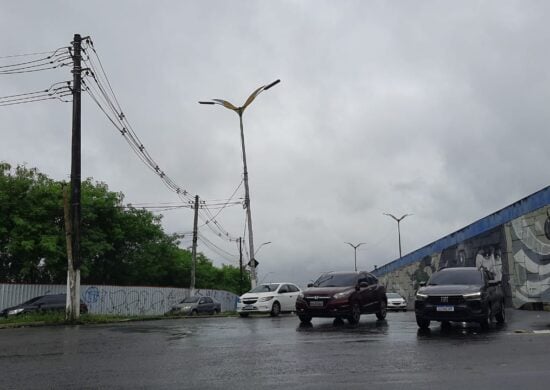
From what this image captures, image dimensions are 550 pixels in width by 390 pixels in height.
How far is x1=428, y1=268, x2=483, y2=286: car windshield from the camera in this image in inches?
588

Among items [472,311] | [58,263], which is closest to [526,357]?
[472,311]

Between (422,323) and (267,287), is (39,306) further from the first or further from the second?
(422,323)

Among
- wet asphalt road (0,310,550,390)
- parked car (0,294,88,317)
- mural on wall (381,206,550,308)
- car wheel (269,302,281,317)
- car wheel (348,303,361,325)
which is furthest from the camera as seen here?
parked car (0,294,88,317)

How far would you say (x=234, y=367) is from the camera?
28.7 feet

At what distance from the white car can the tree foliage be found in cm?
1588

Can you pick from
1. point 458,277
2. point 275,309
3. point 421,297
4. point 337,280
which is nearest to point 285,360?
point 421,297

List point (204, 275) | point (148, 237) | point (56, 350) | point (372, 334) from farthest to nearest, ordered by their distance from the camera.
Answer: point (204, 275), point (148, 237), point (372, 334), point (56, 350)

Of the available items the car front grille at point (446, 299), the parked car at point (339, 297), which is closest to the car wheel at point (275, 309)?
the parked car at point (339, 297)

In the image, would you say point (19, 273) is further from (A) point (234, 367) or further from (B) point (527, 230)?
(A) point (234, 367)

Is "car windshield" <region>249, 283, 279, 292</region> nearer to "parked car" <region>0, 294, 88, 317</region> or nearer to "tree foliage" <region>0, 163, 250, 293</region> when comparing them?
"parked car" <region>0, 294, 88, 317</region>

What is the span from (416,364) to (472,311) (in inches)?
217

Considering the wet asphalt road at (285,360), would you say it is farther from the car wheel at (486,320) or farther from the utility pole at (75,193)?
the utility pole at (75,193)

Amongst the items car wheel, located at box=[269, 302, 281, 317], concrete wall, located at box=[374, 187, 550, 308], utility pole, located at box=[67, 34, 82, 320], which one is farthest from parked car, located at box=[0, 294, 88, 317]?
concrete wall, located at box=[374, 187, 550, 308]

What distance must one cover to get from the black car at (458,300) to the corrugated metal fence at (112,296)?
26.5 meters
